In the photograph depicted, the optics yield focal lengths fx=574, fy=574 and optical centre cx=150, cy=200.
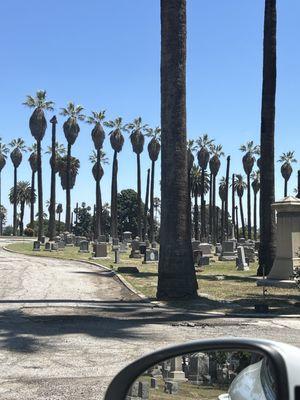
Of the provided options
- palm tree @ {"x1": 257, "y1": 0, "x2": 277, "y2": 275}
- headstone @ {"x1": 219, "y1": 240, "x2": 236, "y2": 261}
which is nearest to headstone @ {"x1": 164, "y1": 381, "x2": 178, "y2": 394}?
palm tree @ {"x1": 257, "y1": 0, "x2": 277, "y2": 275}

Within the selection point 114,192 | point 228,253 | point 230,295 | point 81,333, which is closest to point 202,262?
point 228,253

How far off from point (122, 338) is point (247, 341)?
729 centimetres

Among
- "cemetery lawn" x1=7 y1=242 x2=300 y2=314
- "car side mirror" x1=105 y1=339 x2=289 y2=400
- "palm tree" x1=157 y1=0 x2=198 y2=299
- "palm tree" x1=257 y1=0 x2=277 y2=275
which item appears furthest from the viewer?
"palm tree" x1=257 y1=0 x2=277 y2=275

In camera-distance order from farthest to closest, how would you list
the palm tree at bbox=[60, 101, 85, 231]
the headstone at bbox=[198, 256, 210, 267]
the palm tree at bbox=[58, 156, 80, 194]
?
the palm tree at bbox=[58, 156, 80, 194], the palm tree at bbox=[60, 101, 85, 231], the headstone at bbox=[198, 256, 210, 267]

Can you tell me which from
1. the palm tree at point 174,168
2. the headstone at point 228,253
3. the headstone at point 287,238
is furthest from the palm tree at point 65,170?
the palm tree at point 174,168

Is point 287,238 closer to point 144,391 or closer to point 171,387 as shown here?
Result: point 171,387

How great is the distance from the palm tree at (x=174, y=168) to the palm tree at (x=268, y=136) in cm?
712

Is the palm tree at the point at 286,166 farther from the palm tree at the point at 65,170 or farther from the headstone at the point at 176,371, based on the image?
the headstone at the point at 176,371

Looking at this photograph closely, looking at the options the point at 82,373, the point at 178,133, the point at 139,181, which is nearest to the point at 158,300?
the point at 178,133

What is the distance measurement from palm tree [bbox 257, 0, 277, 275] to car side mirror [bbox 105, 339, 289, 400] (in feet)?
64.1

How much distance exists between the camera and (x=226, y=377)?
2.55 m

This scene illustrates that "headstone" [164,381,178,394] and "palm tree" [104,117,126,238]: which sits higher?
"palm tree" [104,117,126,238]

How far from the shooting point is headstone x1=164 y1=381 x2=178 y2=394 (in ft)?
9.04

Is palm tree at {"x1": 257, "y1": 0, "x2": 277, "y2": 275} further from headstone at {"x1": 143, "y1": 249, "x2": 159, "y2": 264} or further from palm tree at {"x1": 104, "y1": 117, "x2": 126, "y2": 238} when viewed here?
palm tree at {"x1": 104, "y1": 117, "x2": 126, "y2": 238}
